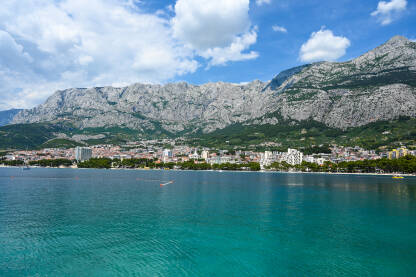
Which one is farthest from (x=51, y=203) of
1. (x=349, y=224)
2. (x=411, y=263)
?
(x=411, y=263)

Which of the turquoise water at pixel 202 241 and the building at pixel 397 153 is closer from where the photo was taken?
the turquoise water at pixel 202 241

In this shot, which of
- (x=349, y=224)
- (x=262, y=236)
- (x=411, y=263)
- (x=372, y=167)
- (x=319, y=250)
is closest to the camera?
(x=411, y=263)

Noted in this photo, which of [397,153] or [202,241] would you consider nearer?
[202,241]

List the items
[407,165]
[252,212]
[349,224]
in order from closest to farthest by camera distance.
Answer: [349,224] → [252,212] → [407,165]

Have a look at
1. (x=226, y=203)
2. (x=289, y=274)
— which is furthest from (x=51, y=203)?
(x=289, y=274)

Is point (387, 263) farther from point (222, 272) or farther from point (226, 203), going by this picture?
point (226, 203)

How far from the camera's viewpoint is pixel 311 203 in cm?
4656

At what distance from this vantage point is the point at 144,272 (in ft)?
56.0

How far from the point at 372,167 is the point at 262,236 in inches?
6440

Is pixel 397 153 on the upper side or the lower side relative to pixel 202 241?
upper

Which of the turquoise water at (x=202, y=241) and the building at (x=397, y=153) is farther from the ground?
the building at (x=397, y=153)

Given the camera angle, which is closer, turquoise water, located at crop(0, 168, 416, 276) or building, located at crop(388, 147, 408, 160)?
turquoise water, located at crop(0, 168, 416, 276)

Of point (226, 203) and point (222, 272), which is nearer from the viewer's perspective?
point (222, 272)

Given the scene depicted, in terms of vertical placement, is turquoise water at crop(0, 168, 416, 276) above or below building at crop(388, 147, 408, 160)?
below
